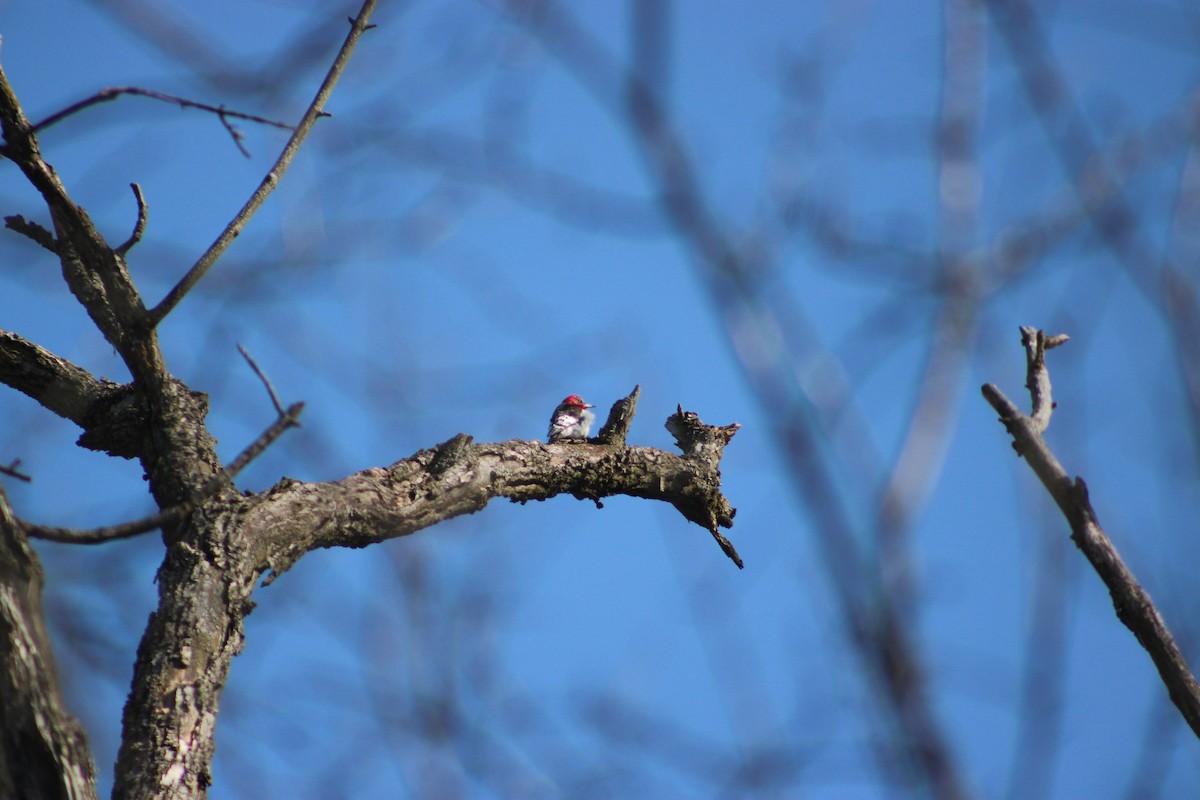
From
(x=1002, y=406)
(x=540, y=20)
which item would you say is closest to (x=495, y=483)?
(x=1002, y=406)

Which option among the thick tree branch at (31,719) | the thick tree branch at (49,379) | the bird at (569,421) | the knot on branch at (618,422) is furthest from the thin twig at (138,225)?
the bird at (569,421)

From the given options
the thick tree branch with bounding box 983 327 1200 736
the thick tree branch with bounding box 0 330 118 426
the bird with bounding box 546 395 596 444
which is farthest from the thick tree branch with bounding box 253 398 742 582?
the bird with bounding box 546 395 596 444

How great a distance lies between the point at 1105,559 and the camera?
1.90m

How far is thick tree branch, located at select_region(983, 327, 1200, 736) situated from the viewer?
1.81m

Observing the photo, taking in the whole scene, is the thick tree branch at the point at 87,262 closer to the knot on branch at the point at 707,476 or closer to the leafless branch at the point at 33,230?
the leafless branch at the point at 33,230

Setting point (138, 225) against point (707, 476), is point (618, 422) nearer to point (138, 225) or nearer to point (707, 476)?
point (707, 476)

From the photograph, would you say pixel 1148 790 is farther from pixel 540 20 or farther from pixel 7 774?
pixel 540 20

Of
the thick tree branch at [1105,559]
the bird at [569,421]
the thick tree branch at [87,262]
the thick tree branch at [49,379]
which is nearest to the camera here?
the thick tree branch at [1105,559]

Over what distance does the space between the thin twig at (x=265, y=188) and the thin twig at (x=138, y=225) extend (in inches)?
6.0

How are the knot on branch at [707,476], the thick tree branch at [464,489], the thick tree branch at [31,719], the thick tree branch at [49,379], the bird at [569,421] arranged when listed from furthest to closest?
1. the bird at [569,421]
2. the knot on branch at [707,476]
3. the thick tree branch at [49,379]
4. the thick tree branch at [464,489]
5. the thick tree branch at [31,719]

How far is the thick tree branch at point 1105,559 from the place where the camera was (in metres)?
1.81

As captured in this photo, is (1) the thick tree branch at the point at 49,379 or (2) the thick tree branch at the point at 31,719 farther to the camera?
(1) the thick tree branch at the point at 49,379

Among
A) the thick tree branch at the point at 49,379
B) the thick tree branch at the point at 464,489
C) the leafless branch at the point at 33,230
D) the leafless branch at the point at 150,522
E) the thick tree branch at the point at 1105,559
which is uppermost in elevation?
the leafless branch at the point at 33,230

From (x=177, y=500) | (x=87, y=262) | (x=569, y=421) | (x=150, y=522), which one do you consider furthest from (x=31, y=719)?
(x=569, y=421)
